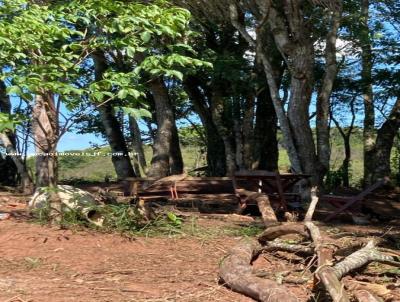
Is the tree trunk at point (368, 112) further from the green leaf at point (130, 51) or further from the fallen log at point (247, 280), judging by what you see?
the fallen log at point (247, 280)

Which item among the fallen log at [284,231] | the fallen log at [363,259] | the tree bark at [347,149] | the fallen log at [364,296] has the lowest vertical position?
the fallen log at [364,296]

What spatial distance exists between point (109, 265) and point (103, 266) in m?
0.07

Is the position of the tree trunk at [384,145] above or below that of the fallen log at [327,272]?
above

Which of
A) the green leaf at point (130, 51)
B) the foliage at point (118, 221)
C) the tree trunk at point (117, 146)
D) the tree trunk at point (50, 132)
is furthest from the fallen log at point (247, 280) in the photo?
the tree trunk at point (117, 146)

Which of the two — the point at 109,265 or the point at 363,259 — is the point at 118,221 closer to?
the point at 109,265

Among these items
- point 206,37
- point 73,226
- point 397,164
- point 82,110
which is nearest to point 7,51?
point 82,110

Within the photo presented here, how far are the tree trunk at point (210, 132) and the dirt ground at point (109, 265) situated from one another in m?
8.15

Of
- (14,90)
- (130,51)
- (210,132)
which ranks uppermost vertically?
(130,51)

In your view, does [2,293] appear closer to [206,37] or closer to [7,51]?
[7,51]

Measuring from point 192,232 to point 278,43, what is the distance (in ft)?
18.8

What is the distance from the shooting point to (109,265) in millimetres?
5078

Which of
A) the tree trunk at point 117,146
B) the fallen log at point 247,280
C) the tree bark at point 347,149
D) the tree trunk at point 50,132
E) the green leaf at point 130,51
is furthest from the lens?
the tree bark at point 347,149

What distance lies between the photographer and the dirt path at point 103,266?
411 centimetres

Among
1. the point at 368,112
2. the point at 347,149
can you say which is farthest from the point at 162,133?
the point at 347,149
